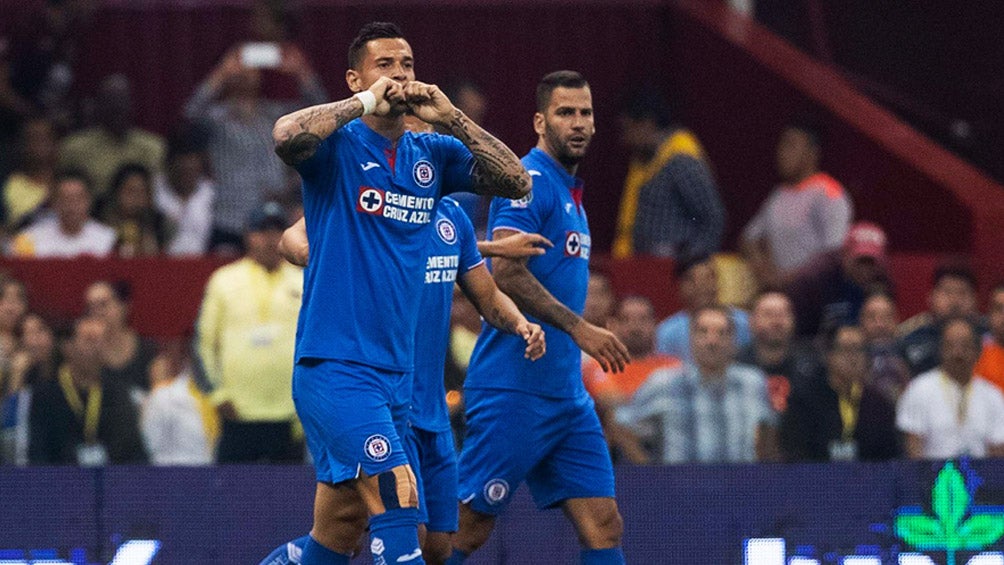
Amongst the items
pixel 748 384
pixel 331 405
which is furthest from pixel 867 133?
pixel 331 405

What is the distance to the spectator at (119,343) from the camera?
11.0 meters

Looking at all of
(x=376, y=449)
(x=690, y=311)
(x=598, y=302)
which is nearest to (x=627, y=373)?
(x=598, y=302)

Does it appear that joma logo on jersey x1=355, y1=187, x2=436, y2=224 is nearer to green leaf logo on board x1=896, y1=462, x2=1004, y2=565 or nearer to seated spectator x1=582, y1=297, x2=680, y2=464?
seated spectator x1=582, y1=297, x2=680, y2=464

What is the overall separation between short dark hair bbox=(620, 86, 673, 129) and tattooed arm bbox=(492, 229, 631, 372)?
562cm

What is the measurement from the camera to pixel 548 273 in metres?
8.45

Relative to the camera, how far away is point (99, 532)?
961 centimetres

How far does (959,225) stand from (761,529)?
550cm

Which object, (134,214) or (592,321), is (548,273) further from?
(134,214)

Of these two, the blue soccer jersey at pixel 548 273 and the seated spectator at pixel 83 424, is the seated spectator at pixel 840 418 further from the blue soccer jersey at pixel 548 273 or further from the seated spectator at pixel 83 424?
the seated spectator at pixel 83 424

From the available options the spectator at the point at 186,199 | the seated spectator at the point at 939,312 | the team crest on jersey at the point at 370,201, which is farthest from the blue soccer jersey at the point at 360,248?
the spectator at the point at 186,199

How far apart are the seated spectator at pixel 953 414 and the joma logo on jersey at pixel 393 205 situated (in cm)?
461

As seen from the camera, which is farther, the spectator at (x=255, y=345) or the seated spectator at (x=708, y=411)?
the spectator at (x=255, y=345)

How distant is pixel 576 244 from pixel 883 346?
3.54 metres

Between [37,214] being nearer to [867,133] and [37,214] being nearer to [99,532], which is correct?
[99,532]
